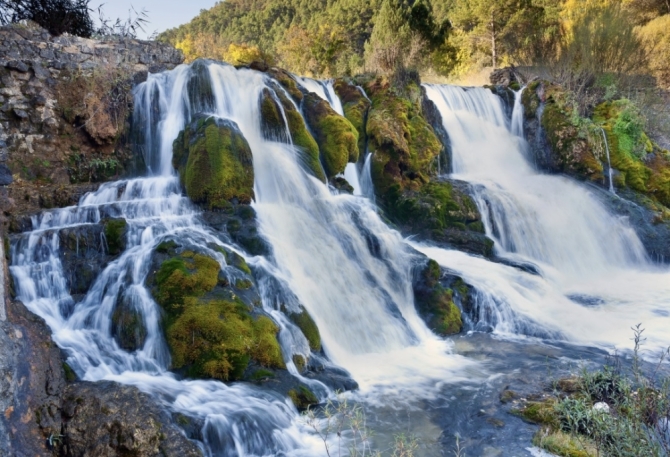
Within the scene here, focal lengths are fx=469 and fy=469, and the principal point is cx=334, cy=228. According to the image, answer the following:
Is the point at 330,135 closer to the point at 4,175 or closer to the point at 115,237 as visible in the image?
the point at 115,237

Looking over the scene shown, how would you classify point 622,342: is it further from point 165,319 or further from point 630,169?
point 630,169

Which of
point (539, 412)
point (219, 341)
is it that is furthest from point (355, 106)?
point (539, 412)

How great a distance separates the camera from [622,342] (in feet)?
25.1

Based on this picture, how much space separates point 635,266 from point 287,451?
1105cm

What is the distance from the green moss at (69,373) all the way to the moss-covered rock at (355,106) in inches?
371

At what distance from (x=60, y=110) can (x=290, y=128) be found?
16.5ft

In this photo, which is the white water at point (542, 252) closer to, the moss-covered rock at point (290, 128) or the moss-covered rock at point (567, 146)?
the moss-covered rock at point (567, 146)

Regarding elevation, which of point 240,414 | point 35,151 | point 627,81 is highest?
point 627,81

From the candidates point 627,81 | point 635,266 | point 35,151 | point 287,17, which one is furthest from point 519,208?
point 287,17

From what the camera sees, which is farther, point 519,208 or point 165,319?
point 519,208

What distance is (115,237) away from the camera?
7012 mm

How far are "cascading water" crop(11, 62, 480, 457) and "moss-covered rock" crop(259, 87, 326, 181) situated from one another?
8.6 inches

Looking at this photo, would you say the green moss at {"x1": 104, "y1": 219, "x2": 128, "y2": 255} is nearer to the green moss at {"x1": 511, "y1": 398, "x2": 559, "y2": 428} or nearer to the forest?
the green moss at {"x1": 511, "y1": 398, "x2": 559, "y2": 428}

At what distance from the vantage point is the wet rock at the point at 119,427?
412 cm
